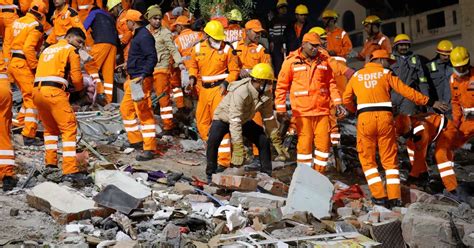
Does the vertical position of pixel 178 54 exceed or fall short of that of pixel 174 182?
it exceeds it

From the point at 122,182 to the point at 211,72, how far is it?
2.88 metres

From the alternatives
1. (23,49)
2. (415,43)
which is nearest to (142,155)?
(23,49)

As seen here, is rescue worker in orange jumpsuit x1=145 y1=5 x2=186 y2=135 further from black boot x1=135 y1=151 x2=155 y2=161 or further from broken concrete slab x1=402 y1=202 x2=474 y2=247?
broken concrete slab x1=402 y1=202 x2=474 y2=247

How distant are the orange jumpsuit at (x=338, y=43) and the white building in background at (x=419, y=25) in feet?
10.0

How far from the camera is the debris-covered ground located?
7.02 m

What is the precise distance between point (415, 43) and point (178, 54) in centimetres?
714

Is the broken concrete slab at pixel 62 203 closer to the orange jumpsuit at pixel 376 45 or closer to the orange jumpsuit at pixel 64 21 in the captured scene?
the orange jumpsuit at pixel 64 21

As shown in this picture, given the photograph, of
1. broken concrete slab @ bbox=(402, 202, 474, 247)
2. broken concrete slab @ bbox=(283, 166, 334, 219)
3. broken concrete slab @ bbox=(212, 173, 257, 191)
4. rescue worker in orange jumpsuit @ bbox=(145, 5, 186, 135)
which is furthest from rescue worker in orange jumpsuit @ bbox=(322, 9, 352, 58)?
broken concrete slab @ bbox=(402, 202, 474, 247)

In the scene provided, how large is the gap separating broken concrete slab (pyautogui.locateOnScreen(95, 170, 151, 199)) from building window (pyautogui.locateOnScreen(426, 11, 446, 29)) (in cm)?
991

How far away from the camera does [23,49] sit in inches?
419

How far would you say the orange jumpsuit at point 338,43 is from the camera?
541 inches

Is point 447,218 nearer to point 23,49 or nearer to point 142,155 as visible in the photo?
point 142,155

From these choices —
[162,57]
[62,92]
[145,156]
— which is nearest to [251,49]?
[162,57]

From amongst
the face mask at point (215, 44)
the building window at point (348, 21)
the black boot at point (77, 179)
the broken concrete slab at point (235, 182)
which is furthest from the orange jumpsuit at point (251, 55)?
the building window at point (348, 21)
